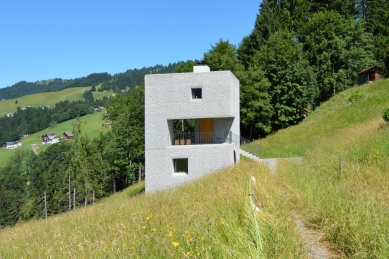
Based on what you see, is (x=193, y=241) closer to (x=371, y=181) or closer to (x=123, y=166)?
(x=371, y=181)

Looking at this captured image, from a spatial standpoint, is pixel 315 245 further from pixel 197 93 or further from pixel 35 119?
pixel 35 119

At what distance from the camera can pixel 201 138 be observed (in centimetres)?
2055

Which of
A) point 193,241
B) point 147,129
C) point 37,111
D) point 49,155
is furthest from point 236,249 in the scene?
point 37,111

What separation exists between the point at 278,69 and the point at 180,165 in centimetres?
2222

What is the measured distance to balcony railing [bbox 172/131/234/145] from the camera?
65.4 ft

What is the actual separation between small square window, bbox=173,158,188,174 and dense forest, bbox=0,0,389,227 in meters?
16.0

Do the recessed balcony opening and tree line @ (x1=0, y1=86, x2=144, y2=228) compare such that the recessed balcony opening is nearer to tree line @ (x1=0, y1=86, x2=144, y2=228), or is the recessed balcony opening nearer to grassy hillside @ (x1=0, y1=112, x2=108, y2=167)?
tree line @ (x1=0, y1=86, x2=144, y2=228)

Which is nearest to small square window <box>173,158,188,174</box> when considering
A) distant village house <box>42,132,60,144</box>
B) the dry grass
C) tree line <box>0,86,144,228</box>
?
the dry grass

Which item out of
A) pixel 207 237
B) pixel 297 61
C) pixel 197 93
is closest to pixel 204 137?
pixel 197 93

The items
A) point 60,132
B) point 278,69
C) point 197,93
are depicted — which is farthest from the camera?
point 60,132

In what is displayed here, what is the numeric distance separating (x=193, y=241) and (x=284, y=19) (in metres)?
46.6

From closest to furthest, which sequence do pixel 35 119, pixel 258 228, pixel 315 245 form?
pixel 258 228
pixel 315 245
pixel 35 119

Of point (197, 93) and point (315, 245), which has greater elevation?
point (197, 93)

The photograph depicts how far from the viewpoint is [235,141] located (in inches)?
794
